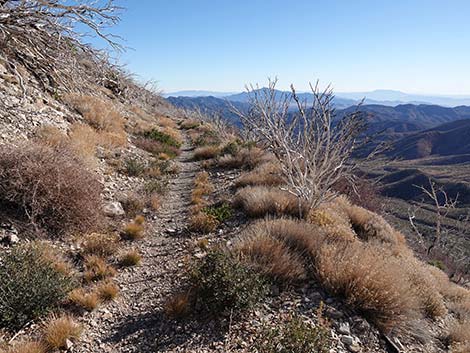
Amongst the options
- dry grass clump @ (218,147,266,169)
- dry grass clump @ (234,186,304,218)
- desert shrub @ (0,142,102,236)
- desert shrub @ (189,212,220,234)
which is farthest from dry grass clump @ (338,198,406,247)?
desert shrub @ (0,142,102,236)

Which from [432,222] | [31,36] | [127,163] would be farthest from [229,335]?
[432,222]

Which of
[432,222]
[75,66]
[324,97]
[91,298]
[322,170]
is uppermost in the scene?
[75,66]

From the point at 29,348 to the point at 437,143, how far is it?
7528 inches

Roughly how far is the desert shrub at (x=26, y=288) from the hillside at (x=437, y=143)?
528ft

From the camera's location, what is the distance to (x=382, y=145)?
21.4 feet

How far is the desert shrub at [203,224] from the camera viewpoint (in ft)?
21.9

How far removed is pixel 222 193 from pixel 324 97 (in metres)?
4.17

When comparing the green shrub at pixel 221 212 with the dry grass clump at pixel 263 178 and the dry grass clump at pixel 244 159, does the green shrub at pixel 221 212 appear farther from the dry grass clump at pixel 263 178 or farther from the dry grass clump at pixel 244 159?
the dry grass clump at pixel 244 159

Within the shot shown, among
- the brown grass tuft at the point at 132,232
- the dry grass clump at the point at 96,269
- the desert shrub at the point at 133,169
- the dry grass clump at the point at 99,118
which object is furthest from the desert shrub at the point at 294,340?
the dry grass clump at the point at 99,118

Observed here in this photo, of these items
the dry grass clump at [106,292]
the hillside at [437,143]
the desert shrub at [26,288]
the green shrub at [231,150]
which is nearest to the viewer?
the desert shrub at [26,288]

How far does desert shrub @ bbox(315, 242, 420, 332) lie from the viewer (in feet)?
13.2

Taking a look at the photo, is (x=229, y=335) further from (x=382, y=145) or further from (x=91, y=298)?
(x=382, y=145)

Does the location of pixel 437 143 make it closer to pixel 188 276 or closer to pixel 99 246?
pixel 188 276

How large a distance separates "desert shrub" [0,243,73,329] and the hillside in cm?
16080
